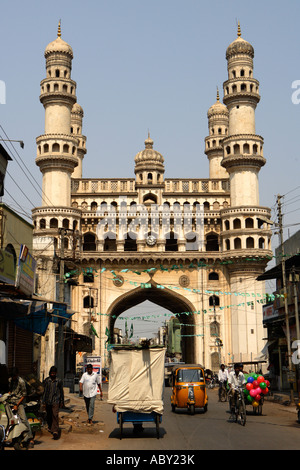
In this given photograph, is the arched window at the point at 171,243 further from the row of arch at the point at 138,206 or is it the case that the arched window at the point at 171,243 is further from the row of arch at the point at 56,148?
the row of arch at the point at 56,148

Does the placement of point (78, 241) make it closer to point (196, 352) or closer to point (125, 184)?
point (125, 184)

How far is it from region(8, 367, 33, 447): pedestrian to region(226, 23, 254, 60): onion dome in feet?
154

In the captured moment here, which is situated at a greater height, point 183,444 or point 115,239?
point 115,239

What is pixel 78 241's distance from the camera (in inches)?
2044

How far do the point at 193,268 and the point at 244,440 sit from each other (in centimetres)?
4012

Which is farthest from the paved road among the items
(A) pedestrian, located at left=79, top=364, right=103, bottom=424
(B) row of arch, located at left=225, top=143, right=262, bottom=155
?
(B) row of arch, located at left=225, top=143, right=262, bottom=155

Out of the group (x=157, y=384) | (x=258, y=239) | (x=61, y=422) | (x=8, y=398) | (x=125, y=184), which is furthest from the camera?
(x=125, y=184)

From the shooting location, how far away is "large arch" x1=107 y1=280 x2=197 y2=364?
52281mm

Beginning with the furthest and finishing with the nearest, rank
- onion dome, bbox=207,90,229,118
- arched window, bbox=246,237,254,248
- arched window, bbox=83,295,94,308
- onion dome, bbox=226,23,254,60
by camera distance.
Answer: onion dome, bbox=207,90,229,118
onion dome, bbox=226,23,254,60
arched window, bbox=83,295,94,308
arched window, bbox=246,237,254,248

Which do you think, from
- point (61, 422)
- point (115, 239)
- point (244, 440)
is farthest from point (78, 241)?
point (244, 440)

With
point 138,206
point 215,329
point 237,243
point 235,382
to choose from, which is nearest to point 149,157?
point 138,206

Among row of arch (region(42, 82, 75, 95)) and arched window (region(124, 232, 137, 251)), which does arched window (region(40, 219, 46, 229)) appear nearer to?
arched window (region(124, 232, 137, 251))

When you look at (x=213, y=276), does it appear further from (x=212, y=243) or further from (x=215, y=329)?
(x=215, y=329)

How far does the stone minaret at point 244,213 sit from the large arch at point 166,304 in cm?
459
